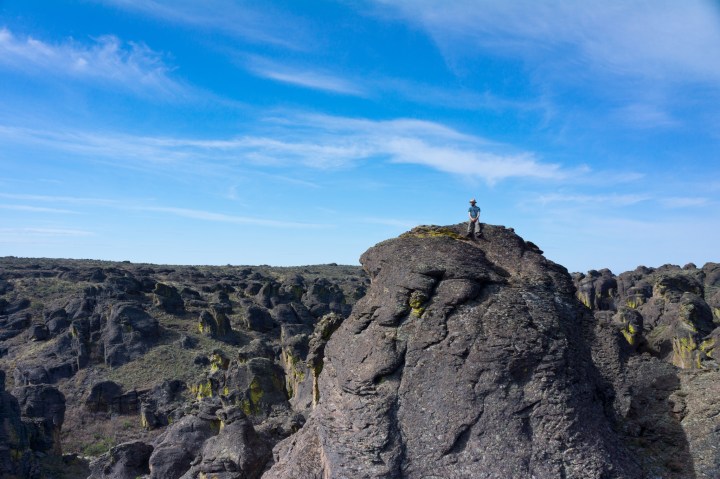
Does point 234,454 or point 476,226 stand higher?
point 476,226

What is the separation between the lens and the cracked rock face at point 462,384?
1274 cm

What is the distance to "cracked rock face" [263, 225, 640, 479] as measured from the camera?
41.8ft

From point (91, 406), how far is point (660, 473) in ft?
175

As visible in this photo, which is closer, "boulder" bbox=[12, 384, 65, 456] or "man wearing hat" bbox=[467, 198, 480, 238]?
"man wearing hat" bbox=[467, 198, 480, 238]

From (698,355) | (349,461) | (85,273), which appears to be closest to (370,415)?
(349,461)

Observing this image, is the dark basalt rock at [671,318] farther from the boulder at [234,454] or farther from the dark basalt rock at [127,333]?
the dark basalt rock at [127,333]

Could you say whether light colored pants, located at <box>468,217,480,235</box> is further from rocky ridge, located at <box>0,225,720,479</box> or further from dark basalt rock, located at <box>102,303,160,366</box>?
dark basalt rock, located at <box>102,303,160,366</box>

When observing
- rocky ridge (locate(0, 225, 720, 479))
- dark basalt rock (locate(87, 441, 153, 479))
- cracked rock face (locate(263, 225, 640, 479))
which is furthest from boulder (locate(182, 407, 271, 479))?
dark basalt rock (locate(87, 441, 153, 479))

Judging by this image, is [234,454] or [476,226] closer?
[476,226]

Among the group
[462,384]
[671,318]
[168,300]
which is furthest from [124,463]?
[168,300]

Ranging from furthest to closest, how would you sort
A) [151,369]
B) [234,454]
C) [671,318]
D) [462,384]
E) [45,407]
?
1. [151,369]
2. [671,318]
3. [45,407]
4. [234,454]
5. [462,384]

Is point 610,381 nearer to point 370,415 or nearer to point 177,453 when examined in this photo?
point 370,415

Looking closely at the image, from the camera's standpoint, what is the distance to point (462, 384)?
13.4m

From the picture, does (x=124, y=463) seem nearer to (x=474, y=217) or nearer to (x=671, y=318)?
(x=474, y=217)
